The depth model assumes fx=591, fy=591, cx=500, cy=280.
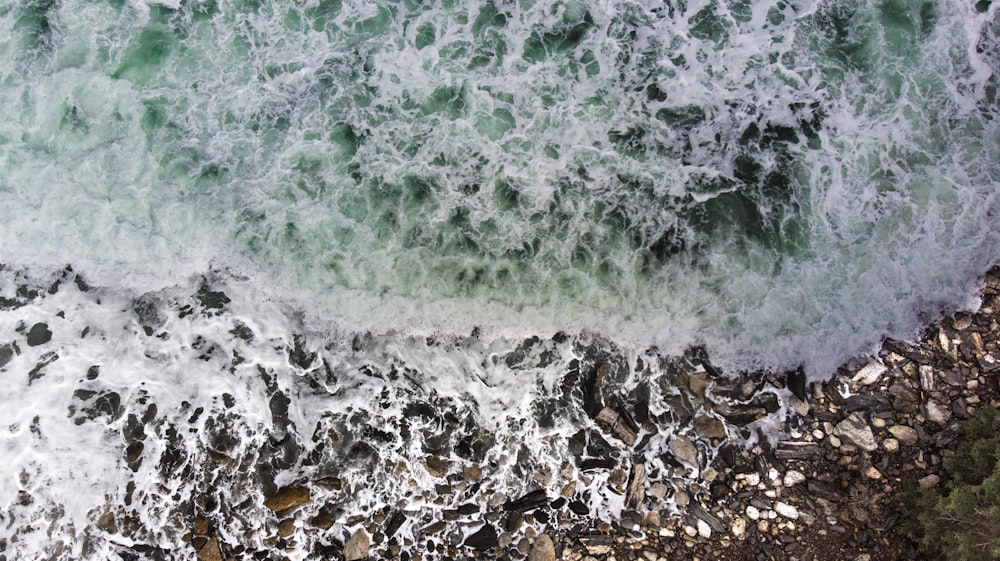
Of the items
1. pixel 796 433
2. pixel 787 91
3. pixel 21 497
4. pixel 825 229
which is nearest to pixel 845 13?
pixel 787 91

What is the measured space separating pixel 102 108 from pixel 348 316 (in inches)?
197

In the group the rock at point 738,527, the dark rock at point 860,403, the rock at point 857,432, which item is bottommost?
the rock at point 738,527

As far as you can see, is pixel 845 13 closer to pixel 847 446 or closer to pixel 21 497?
pixel 847 446

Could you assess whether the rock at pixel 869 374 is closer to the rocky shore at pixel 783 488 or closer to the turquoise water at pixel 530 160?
the rocky shore at pixel 783 488

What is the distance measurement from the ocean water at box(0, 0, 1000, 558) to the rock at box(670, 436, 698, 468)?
12 centimetres

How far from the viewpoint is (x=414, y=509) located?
7578 mm

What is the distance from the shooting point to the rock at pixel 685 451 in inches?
303

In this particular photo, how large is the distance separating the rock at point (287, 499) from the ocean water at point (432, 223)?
221 mm

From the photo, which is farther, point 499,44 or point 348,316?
point 499,44

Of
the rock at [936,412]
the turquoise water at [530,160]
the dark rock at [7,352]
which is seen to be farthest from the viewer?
the turquoise water at [530,160]

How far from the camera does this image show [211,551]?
294 inches

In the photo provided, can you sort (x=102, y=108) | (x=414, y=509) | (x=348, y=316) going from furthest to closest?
1. (x=102, y=108)
2. (x=348, y=316)
3. (x=414, y=509)

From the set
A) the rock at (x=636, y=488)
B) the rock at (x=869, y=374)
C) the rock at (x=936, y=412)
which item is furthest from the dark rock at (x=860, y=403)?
the rock at (x=636, y=488)

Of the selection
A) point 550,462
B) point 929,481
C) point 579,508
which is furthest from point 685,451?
point 929,481
